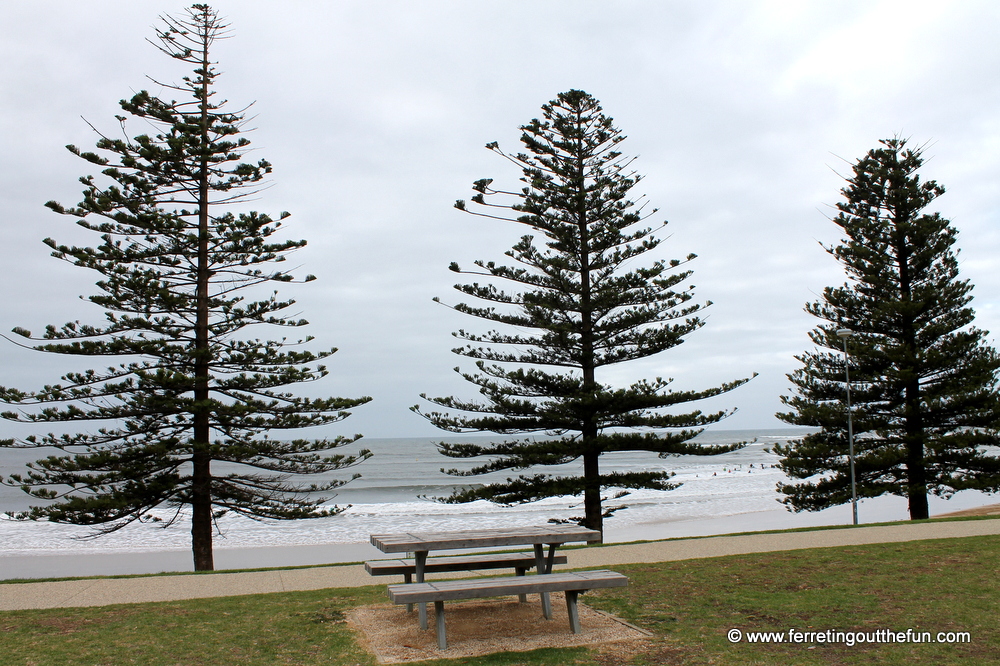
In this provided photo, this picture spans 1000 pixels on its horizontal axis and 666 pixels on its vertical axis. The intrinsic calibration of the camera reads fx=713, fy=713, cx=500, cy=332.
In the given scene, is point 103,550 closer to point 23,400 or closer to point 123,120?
point 23,400

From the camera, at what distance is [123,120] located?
12.0 meters

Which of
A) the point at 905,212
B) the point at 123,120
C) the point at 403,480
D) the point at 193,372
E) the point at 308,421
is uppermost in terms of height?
the point at 123,120

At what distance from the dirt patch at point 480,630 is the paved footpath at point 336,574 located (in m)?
1.54

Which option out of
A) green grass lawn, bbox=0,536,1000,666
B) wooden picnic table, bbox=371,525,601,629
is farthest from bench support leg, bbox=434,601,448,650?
wooden picnic table, bbox=371,525,601,629

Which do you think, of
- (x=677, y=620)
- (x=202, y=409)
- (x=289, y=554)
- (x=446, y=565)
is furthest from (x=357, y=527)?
(x=677, y=620)

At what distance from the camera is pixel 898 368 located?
14438 millimetres

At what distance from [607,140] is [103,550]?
15073mm

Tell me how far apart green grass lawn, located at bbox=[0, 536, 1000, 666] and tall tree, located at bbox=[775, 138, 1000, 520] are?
29.3 feet

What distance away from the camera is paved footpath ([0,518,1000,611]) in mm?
5875

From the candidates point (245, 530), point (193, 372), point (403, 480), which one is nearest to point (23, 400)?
point (193, 372)

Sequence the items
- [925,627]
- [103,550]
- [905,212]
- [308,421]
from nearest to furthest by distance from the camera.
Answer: [925,627]
[308,421]
[905,212]
[103,550]

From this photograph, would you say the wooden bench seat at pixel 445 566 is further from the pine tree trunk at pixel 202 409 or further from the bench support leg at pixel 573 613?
the pine tree trunk at pixel 202 409

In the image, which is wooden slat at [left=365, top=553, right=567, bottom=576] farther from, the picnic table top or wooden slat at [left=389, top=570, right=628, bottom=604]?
wooden slat at [left=389, top=570, right=628, bottom=604]

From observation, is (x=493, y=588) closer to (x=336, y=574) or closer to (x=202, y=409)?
(x=336, y=574)
